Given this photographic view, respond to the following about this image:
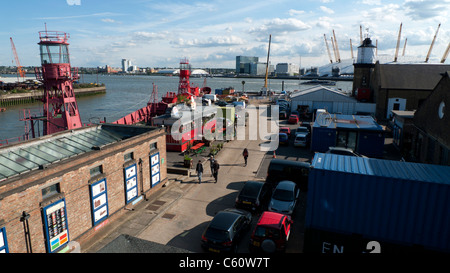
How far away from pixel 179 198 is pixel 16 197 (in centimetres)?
835

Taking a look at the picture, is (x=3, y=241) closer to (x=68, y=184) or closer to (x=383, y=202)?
(x=68, y=184)

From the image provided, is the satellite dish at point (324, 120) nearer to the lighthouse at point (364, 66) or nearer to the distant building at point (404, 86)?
the distant building at point (404, 86)

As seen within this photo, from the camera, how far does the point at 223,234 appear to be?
10.8 metres

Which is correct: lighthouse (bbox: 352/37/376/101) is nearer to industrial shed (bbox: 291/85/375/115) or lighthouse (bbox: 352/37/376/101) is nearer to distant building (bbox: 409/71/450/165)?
industrial shed (bbox: 291/85/375/115)

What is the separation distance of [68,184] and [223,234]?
19.9 feet

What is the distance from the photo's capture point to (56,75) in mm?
23516

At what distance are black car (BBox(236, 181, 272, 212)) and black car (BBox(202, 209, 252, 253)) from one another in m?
2.60

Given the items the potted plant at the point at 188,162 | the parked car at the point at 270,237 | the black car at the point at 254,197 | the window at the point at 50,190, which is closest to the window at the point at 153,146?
the potted plant at the point at 188,162

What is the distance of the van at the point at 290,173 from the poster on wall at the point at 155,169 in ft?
21.4

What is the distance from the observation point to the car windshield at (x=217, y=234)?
10750 mm

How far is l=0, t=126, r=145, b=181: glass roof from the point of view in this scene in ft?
33.8
